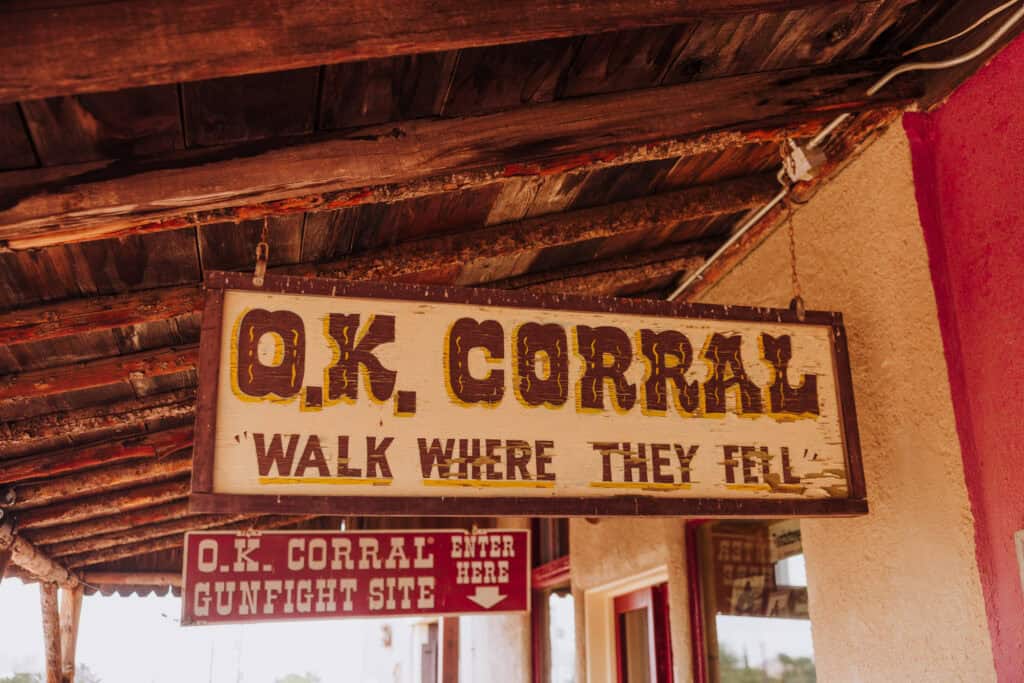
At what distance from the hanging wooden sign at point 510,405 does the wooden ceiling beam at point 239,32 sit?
52 centimetres

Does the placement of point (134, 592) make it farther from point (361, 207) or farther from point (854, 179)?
point (854, 179)

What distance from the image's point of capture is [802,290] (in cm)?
339

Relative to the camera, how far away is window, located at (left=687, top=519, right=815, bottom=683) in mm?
3553

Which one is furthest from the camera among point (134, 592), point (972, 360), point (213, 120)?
point (134, 592)

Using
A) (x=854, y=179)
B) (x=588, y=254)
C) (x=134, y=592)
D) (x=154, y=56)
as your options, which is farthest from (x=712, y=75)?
(x=134, y=592)

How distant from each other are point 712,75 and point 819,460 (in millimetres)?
1158

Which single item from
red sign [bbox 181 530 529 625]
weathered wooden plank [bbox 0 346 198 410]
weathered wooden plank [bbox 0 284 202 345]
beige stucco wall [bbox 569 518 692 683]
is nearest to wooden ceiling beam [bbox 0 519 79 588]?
red sign [bbox 181 530 529 625]

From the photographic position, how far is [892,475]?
2781 mm

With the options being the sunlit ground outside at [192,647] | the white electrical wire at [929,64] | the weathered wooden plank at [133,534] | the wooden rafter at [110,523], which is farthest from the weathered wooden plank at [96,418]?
the sunlit ground outside at [192,647]

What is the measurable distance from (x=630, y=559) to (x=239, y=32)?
3714 mm

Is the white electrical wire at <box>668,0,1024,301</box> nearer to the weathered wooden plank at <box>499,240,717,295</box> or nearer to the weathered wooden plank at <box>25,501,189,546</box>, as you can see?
the weathered wooden plank at <box>499,240,717,295</box>

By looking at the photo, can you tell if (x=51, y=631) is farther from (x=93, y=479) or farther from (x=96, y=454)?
(x=96, y=454)

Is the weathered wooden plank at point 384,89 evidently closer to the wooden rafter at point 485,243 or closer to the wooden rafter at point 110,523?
the wooden rafter at point 485,243

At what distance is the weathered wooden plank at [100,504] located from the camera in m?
6.42
